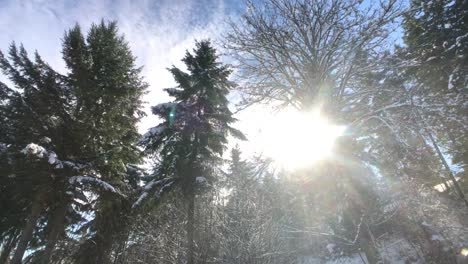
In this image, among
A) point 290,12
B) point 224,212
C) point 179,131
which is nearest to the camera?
point 290,12

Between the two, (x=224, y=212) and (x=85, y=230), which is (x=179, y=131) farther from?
(x=85, y=230)

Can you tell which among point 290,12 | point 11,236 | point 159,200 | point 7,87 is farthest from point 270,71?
point 11,236

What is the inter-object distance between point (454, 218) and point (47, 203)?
18.6 meters

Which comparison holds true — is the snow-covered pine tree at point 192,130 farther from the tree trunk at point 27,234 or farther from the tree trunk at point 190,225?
the tree trunk at point 27,234

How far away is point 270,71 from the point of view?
6.15 m

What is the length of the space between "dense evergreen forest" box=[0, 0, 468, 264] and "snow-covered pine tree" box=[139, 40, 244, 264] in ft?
0.24

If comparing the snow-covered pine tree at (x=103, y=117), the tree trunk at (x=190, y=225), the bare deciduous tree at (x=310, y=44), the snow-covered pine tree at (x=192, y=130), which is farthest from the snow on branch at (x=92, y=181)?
the bare deciduous tree at (x=310, y=44)

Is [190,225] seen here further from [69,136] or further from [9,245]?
[9,245]

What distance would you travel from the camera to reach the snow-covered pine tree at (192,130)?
11.2 metres

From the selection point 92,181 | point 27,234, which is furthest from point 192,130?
point 27,234

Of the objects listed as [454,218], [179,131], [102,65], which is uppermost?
[102,65]

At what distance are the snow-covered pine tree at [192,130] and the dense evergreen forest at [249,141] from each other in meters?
0.07

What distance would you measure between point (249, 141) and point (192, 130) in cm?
542

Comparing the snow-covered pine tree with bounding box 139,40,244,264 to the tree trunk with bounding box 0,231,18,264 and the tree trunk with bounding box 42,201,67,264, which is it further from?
the tree trunk with bounding box 0,231,18,264
